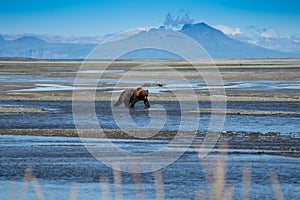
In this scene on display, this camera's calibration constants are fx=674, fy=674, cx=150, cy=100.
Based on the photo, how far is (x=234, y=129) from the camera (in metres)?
21.4

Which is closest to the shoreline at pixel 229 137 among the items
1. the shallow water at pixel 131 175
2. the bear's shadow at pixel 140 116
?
the shallow water at pixel 131 175

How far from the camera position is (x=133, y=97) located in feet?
99.7

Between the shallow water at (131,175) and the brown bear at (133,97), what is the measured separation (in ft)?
40.2

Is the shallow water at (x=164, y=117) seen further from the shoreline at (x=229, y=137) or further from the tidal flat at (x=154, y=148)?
the shoreline at (x=229, y=137)

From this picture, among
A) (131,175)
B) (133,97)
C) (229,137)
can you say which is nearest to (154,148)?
(229,137)

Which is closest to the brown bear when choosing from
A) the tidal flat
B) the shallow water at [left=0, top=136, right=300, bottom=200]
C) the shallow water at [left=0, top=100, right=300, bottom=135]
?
the shallow water at [left=0, top=100, right=300, bottom=135]

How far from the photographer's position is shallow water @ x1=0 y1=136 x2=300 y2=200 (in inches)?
457

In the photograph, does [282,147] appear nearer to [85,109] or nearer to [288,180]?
[288,180]

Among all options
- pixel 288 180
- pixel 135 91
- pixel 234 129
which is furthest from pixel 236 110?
pixel 288 180

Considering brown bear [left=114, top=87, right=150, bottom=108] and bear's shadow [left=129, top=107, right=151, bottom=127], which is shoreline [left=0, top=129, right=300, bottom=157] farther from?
brown bear [left=114, top=87, right=150, bottom=108]

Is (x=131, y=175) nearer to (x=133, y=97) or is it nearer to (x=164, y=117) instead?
(x=164, y=117)

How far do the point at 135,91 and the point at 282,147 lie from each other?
13498 mm

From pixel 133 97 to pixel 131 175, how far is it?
673 inches

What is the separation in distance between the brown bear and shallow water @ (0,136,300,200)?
12246mm
